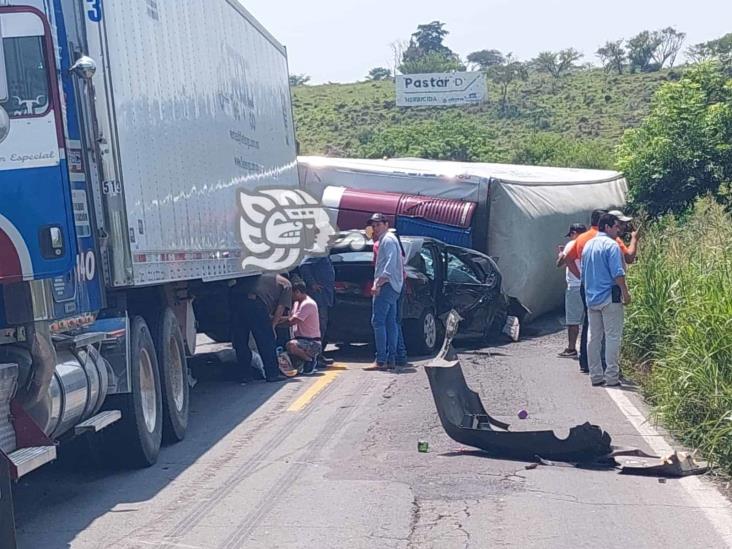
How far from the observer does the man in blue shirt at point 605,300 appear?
494 inches

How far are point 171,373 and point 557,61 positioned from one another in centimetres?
8459

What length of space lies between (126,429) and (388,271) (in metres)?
6.38

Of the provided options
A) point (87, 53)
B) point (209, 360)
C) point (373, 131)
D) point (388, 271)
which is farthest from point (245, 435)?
point (373, 131)

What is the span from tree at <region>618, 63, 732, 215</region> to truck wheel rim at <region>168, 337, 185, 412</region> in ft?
46.3

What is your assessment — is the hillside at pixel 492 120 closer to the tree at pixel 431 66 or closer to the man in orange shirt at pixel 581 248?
the tree at pixel 431 66

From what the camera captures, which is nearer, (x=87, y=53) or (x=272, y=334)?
(x=87, y=53)

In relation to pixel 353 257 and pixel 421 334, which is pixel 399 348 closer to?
pixel 421 334

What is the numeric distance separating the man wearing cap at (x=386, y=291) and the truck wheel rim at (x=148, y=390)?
538 cm

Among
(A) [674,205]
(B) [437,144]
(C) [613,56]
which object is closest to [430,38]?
(C) [613,56]

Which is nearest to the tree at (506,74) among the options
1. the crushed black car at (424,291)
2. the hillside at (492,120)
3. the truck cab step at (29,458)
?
the hillside at (492,120)

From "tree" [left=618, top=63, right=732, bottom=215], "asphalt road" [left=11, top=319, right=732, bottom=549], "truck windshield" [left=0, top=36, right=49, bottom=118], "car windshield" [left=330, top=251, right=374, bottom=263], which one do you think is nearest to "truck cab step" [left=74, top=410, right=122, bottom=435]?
"asphalt road" [left=11, top=319, right=732, bottom=549]

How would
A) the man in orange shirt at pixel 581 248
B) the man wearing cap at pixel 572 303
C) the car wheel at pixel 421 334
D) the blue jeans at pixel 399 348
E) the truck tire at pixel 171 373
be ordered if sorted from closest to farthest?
the truck tire at pixel 171 373, the man in orange shirt at pixel 581 248, the blue jeans at pixel 399 348, the man wearing cap at pixel 572 303, the car wheel at pixel 421 334

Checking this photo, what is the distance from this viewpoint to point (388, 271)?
14500 mm

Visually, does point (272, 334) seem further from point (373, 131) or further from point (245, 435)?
point (373, 131)
